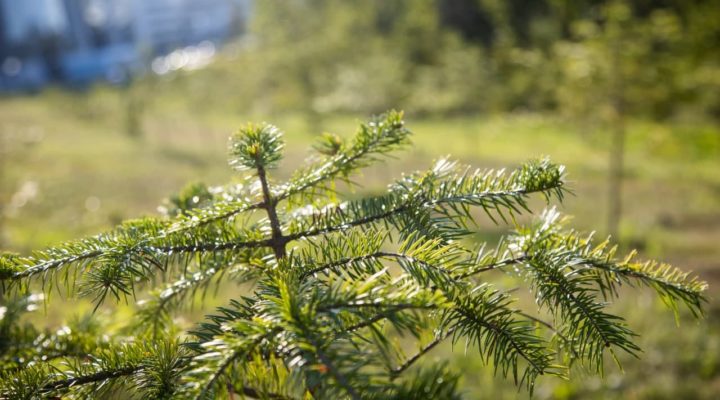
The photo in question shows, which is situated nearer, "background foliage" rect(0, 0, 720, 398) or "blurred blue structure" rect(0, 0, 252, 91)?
"background foliage" rect(0, 0, 720, 398)

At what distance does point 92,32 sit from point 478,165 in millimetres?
41424

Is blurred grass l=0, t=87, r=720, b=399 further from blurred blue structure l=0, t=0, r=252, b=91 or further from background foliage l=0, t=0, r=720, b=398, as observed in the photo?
blurred blue structure l=0, t=0, r=252, b=91

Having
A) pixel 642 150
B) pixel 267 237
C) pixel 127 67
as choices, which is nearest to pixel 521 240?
pixel 267 237

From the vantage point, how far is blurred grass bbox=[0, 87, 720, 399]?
4273 mm

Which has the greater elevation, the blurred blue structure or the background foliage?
the blurred blue structure

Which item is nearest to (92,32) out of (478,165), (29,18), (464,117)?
(29,18)

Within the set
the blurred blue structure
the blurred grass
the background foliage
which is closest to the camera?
the blurred grass

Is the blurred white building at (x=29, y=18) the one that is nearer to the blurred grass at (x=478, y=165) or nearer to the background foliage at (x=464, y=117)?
the background foliage at (x=464, y=117)

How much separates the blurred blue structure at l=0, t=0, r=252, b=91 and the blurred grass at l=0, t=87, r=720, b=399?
18.7 metres

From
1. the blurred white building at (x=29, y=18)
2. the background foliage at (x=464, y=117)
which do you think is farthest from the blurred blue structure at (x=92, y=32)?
the background foliage at (x=464, y=117)

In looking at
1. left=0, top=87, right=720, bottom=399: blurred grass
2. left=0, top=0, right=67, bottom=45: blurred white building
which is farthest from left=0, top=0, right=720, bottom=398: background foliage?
left=0, top=0, right=67, bottom=45: blurred white building

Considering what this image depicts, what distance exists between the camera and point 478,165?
37.0 feet

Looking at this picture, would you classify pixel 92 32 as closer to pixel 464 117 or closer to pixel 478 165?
pixel 464 117

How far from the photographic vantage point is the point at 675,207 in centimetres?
953
